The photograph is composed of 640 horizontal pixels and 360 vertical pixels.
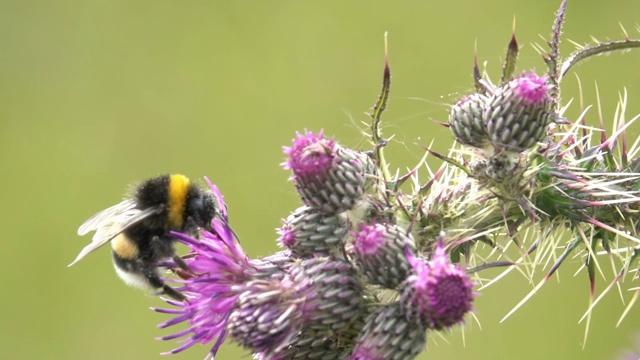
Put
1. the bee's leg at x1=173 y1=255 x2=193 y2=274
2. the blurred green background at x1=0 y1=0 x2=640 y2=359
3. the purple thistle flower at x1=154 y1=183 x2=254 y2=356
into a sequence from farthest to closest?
the blurred green background at x1=0 y1=0 x2=640 y2=359 → the bee's leg at x1=173 y1=255 x2=193 y2=274 → the purple thistle flower at x1=154 y1=183 x2=254 y2=356

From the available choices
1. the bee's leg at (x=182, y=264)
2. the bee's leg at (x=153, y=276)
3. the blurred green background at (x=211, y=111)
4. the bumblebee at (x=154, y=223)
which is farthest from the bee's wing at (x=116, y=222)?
the blurred green background at (x=211, y=111)

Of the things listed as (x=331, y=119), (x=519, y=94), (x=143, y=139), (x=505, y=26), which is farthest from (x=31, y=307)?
(x=519, y=94)

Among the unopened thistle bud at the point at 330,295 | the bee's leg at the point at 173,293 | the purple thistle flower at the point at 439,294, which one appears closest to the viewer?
the purple thistle flower at the point at 439,294

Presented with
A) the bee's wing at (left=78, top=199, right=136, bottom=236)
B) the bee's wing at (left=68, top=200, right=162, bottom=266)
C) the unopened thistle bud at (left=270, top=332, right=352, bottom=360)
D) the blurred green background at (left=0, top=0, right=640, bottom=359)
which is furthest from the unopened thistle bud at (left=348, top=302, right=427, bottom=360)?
the blurred green background at (left=0, top=0, right=640, bottom=359)

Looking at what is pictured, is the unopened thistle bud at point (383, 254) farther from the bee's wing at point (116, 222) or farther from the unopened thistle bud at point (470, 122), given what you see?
the bee's wing at point (116, 222)

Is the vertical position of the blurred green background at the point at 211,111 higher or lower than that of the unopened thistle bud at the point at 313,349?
higher

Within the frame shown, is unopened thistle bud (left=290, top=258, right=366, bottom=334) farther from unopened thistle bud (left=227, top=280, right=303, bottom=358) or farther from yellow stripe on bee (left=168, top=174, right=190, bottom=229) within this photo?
yellow stripe on bee (left=168, top=174, right=190, bottom=229)

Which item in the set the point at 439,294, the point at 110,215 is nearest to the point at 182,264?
the point at 110,215
